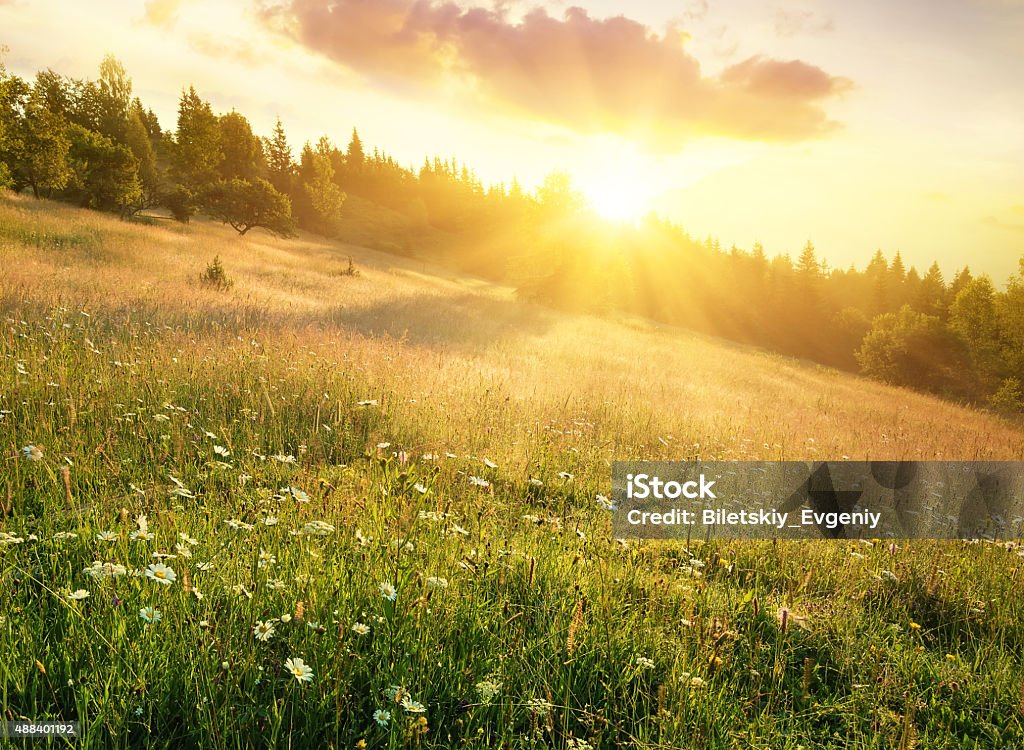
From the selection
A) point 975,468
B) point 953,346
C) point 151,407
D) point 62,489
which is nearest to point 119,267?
point 151,407

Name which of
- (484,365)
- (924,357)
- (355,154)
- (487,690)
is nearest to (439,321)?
(484,365)

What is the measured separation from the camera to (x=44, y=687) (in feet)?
6.73

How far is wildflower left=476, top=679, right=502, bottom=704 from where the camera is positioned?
2.13 m

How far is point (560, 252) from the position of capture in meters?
36.4

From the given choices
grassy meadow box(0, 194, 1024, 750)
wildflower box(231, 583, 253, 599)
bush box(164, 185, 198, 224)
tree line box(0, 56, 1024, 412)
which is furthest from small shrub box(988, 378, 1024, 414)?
bush box(164, 185, 198, 224)

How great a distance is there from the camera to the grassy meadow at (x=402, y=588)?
2.12 metres

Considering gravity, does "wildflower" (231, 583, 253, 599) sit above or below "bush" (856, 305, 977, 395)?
below

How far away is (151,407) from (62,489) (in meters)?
→ 1.56

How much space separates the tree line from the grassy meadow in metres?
29.6

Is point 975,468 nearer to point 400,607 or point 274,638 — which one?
point 400,607

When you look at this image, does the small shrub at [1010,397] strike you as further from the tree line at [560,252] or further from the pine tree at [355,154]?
the pine tree at [355,154]

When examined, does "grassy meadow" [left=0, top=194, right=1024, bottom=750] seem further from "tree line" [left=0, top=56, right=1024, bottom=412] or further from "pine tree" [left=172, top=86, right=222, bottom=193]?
"pine tree" [left=172, top=86, right=222, bottom=193]

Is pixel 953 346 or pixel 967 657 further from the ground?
pixel 953 346

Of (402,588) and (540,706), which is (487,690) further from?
(402,588)
